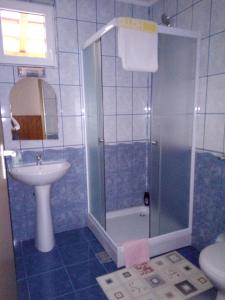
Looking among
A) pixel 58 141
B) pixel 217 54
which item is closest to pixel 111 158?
pixel 58 141

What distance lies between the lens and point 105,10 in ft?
7.75

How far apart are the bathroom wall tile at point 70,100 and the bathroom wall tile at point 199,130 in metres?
1.18

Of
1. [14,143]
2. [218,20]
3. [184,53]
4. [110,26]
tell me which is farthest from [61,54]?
[218,20]

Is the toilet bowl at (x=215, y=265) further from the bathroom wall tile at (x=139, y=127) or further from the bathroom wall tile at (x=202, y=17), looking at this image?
the bathroom wall tile at (x=202, y=17)

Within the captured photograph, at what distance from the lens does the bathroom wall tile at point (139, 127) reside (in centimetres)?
273

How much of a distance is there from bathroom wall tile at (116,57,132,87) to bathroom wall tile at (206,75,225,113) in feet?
3.16

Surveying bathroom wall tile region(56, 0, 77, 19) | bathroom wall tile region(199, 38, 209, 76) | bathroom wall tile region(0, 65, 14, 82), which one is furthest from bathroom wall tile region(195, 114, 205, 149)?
bathroom wall tile region(0, 65, 14, 82)

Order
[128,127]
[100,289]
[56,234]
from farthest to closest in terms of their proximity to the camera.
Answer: [128,127], [56,234], [100,289]

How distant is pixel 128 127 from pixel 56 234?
1431 millimetres

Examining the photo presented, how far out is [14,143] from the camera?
2209 millimetres

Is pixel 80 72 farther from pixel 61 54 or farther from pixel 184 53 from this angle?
pixel 184 53

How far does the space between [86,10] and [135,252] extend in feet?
7.63

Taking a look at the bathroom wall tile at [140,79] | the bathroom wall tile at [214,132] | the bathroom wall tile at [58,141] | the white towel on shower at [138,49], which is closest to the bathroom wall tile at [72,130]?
the bathroom wall tile at [58,141]

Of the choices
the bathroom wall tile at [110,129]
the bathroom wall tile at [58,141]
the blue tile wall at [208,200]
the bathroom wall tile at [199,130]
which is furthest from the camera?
the bathroom wall tile at [110,129]
